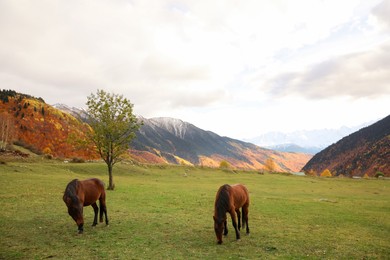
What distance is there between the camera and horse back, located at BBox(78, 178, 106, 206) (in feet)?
53.4

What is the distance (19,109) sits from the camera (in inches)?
6255

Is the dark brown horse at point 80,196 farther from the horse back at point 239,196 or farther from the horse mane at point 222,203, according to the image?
the horse back at point 239,196

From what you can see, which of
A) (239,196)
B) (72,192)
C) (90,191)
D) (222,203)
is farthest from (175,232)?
(72,192)

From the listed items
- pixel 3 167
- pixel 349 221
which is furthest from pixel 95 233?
pixel 3 167

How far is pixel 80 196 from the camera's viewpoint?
1591cm

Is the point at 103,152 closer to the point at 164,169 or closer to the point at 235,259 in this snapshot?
the point at 235,259

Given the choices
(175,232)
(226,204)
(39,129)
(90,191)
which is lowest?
(175,232)

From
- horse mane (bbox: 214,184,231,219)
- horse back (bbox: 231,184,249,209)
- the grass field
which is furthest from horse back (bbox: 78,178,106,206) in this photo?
horse back (bbox: 231,184,249,209)

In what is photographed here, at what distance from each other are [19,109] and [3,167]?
13779cm

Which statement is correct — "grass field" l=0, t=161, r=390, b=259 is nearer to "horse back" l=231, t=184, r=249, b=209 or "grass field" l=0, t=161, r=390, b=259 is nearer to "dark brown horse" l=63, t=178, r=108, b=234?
"dark brown horse" l=63, t=178, r=108, b=234

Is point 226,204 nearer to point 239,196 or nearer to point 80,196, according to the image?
point 239,196

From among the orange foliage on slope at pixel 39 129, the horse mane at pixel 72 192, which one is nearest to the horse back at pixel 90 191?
the horse mane at pixel 72 192

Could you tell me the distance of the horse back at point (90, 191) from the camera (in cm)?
1628

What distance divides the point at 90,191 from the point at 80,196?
3.13 ft
